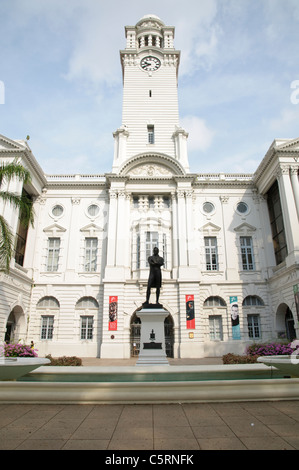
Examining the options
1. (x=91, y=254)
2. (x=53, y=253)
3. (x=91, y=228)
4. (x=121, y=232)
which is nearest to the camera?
(x=121, y=232)

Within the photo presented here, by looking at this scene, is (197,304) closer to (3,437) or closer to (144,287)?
(144,287)

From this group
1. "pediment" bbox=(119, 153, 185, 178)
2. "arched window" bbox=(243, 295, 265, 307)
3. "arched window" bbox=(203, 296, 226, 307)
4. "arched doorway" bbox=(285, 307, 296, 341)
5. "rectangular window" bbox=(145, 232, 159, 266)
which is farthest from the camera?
"pediment" bbox=(119, 153, 185, 178)

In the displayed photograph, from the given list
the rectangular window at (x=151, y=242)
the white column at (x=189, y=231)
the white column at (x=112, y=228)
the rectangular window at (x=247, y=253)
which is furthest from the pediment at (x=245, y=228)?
the white column at (x=112, y=228)

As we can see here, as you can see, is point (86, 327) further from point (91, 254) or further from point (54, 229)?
point (54, 229)

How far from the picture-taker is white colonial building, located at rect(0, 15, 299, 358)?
23.5m

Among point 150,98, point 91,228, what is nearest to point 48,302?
point 91,228

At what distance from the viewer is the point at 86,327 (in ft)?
81.9

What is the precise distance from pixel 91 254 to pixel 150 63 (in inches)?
909

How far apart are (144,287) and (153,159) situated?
11.7 metres

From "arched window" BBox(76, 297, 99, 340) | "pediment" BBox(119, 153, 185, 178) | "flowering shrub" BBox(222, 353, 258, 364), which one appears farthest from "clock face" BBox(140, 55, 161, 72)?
"flowering shrub" BBox(222, 353, 258, 364)

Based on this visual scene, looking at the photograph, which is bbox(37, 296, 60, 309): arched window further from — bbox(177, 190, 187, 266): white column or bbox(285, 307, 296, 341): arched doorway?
bbox(285, 307, 296, 341): arched doorway

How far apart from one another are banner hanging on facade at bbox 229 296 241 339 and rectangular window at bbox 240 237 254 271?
313 cm

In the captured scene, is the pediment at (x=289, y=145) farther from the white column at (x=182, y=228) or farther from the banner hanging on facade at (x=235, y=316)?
the banner hanging on facade at (x=235, y=316)

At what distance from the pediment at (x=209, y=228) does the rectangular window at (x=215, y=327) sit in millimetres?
7530
